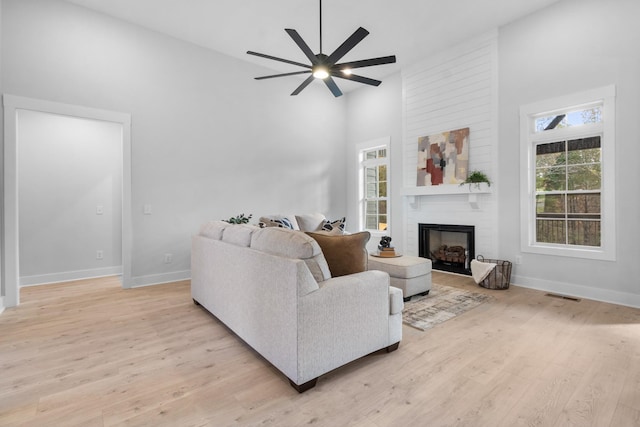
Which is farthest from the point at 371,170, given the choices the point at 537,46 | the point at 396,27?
the point at 537,46

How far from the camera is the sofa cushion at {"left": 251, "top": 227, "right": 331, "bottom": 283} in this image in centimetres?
192

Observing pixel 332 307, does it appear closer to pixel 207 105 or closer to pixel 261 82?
pixel 207 105

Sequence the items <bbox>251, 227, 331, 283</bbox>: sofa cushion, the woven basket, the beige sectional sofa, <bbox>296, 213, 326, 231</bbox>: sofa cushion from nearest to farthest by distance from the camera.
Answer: the beige sectional sofa < <bbox>251, 227, 331, 283</bbox>: sofa cushion < the woven basket < <bbox>296, 213, 326, 231</bbox>: sofa cushion

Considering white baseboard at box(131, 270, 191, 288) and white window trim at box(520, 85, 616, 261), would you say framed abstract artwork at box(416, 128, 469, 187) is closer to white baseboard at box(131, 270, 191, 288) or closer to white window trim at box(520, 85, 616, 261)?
white window trim at box(520, 85, 616, 261)

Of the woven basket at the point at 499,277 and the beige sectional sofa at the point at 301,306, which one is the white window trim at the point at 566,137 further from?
the beige sectional sofa at the point at 301,306

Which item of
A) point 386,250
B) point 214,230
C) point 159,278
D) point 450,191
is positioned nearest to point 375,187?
point 450,191

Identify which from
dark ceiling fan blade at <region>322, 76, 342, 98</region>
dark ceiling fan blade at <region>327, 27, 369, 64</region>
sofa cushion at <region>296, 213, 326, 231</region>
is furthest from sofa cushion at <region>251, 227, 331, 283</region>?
sofa cushion at <region>296, 213, 326, 231</region>

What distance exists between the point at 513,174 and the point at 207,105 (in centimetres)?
470

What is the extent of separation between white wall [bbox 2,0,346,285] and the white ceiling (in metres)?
0.30

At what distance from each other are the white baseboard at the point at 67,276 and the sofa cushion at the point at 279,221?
2.78m

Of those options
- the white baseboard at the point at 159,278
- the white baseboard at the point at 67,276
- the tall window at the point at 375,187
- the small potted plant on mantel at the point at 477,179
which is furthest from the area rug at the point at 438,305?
the white baseboard at the point at 67,276

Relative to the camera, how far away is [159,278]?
442cm

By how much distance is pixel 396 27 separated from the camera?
4301 millimetres

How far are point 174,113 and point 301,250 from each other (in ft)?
12.4
